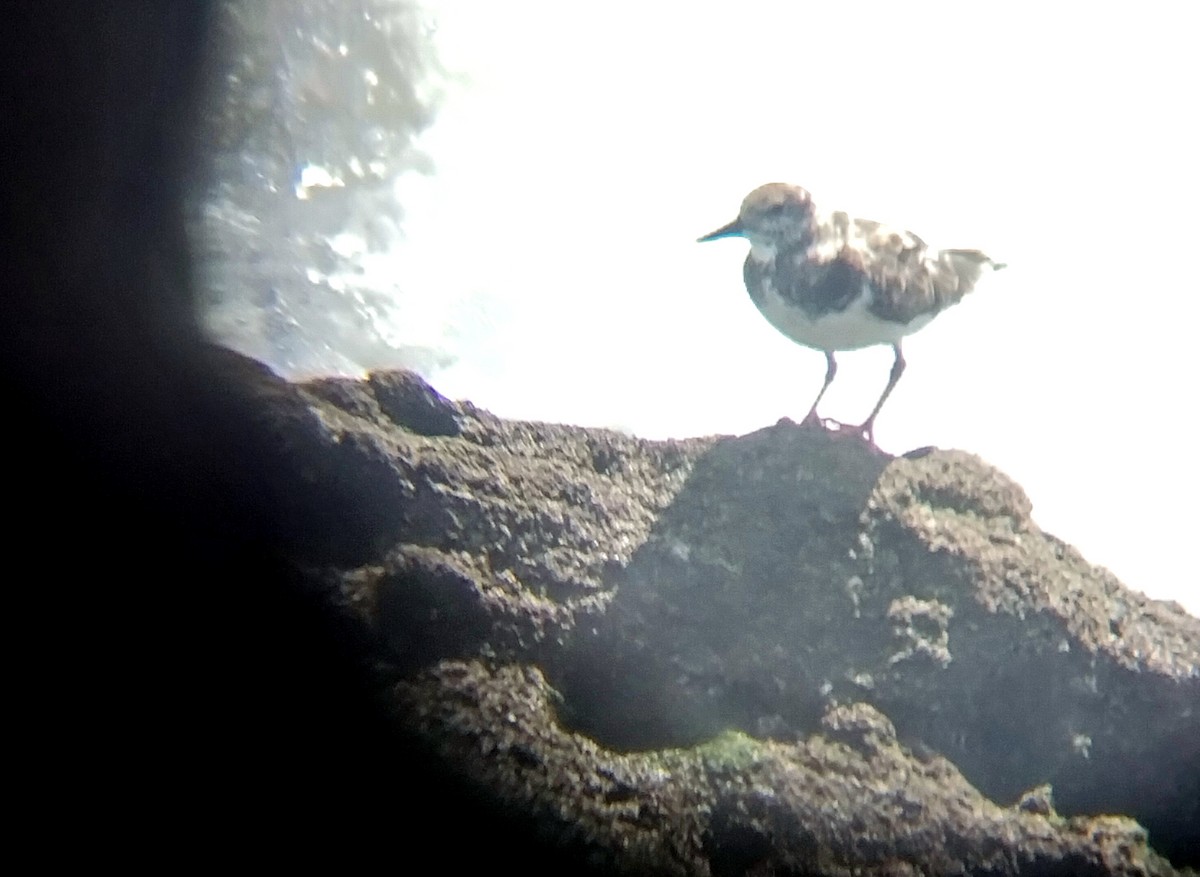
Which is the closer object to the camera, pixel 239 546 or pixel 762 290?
pixel 239 546

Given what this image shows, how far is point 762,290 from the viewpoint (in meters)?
4.09

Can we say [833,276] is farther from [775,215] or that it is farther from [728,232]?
[728,232]

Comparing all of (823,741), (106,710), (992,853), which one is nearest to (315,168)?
(106,710)

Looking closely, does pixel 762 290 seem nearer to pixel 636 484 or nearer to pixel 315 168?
pixel 636 484

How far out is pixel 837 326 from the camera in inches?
155

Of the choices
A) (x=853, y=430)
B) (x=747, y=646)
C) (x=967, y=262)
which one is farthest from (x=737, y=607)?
(x=967, y=262)

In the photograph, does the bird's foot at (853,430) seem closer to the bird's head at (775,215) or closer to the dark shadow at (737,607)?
the dark shadow at (737,607)

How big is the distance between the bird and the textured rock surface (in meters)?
0.62

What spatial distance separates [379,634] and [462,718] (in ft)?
1.36

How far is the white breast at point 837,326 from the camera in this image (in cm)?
391

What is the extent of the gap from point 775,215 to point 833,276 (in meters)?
0.47

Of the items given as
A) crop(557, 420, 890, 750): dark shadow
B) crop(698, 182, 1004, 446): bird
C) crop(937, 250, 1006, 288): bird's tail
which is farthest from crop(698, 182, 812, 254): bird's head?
crop(557, 420, 890, 750): dark shadow

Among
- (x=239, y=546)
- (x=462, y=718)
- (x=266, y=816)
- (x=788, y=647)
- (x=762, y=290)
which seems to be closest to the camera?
(x=266, y=816)

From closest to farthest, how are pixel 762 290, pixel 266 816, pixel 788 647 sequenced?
1. pixel 266 816
2. pixel 788 647
3. pixel 762 290
